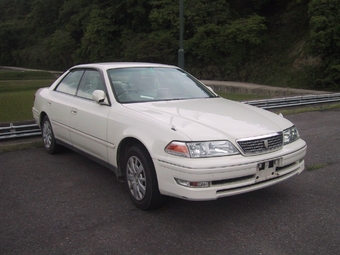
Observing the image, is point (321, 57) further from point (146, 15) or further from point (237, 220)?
point (146, 15)

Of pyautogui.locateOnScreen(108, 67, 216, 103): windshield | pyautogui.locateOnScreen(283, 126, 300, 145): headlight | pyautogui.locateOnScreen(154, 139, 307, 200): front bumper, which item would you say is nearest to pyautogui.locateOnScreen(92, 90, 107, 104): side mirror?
pyautogui.locateOnScreen(108, 67, 216, 103): windshield

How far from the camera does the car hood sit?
3.46 metres

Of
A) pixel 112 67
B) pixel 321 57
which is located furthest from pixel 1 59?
pixel 112 67

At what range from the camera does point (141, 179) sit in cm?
372

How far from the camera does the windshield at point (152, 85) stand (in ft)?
14.8

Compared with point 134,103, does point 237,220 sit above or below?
below

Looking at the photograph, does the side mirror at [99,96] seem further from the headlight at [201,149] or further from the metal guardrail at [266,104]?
the metal guardrail at [266,104]

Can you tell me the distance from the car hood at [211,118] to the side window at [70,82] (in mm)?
1497

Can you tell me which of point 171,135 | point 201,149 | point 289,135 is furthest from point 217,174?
point 289,135

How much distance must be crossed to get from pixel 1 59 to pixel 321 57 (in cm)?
6911

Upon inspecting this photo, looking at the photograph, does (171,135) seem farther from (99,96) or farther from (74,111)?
(74,111)

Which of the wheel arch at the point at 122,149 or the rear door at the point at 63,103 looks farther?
the rear door at the point at 63,103

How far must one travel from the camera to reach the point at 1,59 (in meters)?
73.4

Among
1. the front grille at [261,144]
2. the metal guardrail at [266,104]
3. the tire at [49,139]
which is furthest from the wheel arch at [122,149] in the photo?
the metal guardrail at [266,104]
